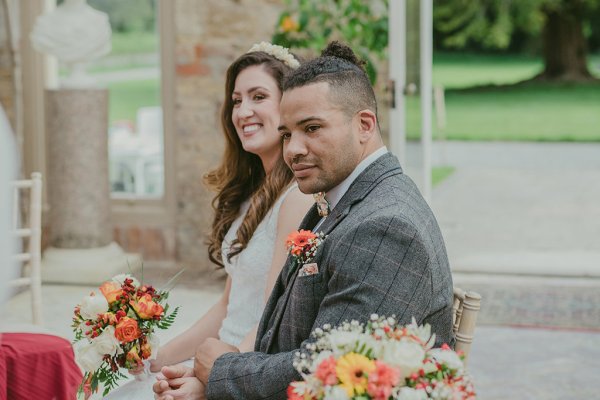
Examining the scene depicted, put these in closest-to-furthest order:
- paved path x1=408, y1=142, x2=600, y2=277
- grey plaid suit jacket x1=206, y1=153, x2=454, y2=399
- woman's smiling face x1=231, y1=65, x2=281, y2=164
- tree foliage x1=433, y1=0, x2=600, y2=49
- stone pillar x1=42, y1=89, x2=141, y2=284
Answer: grey plaid suit jacket x1=206, y1=153, x2=454, y2=399 < woman's smiling face x1=231, y1=65, x2=281, y2=164 < stone pillar x1=42, y1=89, x2=141, y2=284 < paved path x1=408, y1=142, x2=600, y2=277 < tree foliage x1=433, y1=0, x2=600, y2=49

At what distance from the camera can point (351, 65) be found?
7.77 ft

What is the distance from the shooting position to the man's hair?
2.28m

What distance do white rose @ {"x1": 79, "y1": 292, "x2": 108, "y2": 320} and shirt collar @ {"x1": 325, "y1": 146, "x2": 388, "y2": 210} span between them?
2.20 ft

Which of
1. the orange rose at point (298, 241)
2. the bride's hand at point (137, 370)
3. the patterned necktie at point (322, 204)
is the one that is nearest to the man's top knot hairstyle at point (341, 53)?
Answer: the patterned necktie at point (322, 204)

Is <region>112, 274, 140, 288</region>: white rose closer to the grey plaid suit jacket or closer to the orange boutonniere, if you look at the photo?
the grey plaid suit jacket

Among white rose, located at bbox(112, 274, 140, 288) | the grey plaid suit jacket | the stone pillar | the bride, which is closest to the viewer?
the grey plaid suit jacket

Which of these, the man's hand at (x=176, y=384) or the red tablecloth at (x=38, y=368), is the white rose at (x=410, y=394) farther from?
the red tablecloth at (x=38, y=368)

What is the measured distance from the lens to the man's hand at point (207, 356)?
246 cm

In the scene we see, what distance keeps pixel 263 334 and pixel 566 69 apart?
27.6m

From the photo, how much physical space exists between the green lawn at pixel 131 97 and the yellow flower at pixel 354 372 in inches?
234

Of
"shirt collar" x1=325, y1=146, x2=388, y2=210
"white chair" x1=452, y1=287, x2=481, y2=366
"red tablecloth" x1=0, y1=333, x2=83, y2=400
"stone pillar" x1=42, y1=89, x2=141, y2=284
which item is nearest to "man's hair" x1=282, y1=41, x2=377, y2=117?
"shirt collar" x1=325, y1=146, x2=388, y2=210

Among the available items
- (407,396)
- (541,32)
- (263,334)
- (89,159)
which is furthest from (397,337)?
(541,32)

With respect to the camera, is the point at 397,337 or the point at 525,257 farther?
the point at 525,257

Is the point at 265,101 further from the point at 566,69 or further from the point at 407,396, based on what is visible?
the point at 566,69
